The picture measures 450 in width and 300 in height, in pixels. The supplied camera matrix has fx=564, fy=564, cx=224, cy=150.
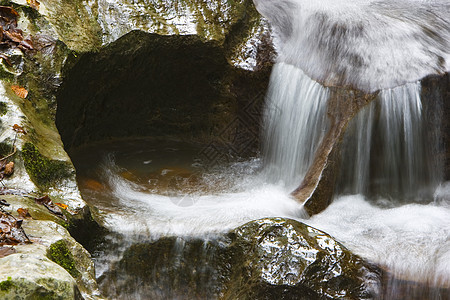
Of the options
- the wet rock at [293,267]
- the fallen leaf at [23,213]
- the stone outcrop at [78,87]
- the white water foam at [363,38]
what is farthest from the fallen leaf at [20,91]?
the white water foam at [363,38]

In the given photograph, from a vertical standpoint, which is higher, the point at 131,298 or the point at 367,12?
the point at 367,12

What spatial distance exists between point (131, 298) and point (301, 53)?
326 cm

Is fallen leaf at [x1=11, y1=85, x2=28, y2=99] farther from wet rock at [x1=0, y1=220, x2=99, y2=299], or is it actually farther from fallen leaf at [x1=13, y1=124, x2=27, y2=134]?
wet rock at [x1=0, y1=220, x2=99, y2=299]

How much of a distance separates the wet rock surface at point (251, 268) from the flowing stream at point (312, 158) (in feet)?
0.17

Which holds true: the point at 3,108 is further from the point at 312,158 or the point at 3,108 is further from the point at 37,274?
the point at 312,158

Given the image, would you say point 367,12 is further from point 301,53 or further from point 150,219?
point 150,219

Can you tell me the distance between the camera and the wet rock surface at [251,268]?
414cm

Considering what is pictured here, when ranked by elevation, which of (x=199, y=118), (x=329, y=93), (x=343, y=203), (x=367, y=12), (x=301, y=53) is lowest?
(x=343, y=203)

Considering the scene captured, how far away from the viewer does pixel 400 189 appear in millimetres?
5719

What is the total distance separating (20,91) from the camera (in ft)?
15.7

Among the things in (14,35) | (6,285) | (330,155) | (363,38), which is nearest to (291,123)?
(330,155)

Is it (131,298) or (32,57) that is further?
(32,57)

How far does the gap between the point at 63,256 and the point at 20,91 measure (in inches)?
81.3

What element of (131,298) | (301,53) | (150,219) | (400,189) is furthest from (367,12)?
(131,298)
